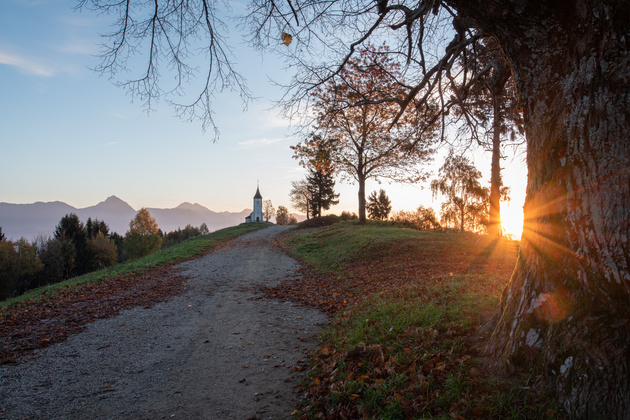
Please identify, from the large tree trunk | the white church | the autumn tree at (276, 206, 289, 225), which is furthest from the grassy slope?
the white church

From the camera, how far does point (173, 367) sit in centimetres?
488

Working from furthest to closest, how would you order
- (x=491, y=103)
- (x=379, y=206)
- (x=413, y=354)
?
(x=379, y=206) → (x=491, y=103) → (x=413, y=354)

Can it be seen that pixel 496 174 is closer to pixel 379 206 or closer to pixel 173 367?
pixel 173 367

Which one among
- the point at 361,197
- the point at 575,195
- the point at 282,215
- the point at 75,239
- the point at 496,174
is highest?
the point at 282,215

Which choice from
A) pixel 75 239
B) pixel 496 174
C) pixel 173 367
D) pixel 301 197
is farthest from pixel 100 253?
pixel 496 174

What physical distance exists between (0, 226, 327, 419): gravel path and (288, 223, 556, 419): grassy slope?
0.55m

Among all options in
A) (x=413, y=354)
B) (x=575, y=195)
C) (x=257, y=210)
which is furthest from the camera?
(x=257, y=210)

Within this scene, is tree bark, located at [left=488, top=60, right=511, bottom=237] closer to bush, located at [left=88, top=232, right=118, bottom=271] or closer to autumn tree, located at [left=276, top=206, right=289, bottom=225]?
bush, located at [left=88, top=232, right=118, bottom=271]

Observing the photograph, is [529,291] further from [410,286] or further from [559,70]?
[410,286]

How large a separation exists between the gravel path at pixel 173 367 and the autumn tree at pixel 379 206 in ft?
127

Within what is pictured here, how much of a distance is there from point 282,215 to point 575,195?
88.9 meters

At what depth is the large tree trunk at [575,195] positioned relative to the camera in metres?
2.40

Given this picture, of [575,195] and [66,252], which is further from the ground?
[575,195]

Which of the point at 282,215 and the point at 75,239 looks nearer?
the point at 75,239
